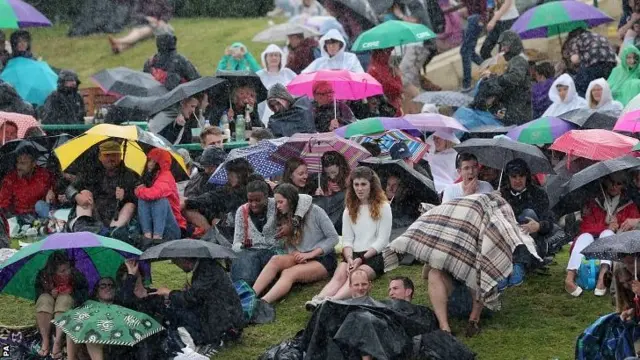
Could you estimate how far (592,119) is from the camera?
19.1m

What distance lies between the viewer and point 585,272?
53.1 ft

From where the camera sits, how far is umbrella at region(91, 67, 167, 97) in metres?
22.4

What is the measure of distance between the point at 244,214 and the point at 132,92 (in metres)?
6.04

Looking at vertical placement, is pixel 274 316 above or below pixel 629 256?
below

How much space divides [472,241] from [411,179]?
2.11 metres

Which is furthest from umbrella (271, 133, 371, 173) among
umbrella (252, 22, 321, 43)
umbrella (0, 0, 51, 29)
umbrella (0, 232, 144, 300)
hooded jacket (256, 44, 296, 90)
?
umbrella (252, 22, 321, 43)

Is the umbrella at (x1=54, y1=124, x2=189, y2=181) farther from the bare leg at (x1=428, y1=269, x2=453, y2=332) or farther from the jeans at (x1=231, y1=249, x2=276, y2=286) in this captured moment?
the bare leg at (x1=428, y1=269, x2=453, y2=332)

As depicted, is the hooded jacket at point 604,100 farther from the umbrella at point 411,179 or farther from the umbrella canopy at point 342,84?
the umbrella at point 411,179

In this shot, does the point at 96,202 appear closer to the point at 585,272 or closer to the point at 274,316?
the point at 274,316

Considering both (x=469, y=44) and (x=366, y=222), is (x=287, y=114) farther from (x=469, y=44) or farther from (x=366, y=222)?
(x=469, y=44)

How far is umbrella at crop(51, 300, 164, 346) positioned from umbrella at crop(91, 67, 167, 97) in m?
7.64

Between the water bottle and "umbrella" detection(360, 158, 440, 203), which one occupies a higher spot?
"umbrella" detection(360, 158, 440, 203)

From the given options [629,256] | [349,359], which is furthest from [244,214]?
[629,256]

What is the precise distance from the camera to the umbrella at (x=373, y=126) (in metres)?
18.9
